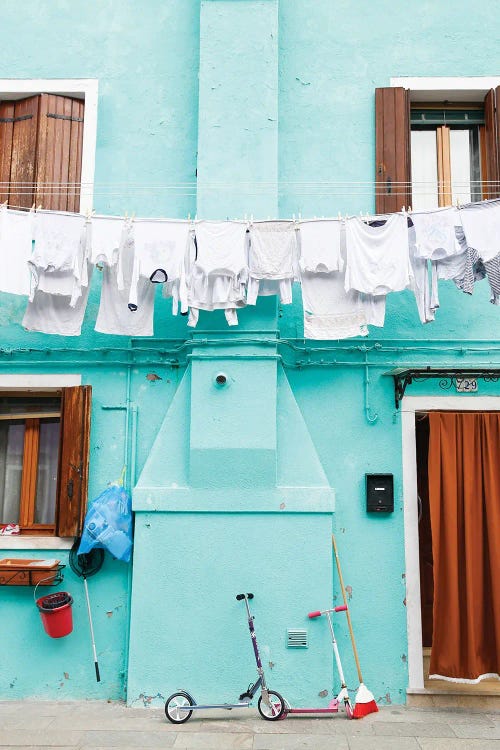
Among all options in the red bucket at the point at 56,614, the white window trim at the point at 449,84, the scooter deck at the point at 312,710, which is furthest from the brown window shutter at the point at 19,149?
the scooter deck at the point at 312,710

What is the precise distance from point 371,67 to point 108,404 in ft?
14.5

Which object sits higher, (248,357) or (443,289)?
(443,289)

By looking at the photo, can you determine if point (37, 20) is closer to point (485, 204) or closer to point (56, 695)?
point (485, 204)

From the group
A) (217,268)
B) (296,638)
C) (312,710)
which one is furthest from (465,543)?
(217,268)

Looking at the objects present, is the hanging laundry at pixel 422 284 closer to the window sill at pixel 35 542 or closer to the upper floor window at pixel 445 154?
the upper floor window at pixel 445 154

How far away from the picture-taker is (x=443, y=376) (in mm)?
6445

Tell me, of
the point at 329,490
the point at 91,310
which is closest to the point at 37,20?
the point at 91,310

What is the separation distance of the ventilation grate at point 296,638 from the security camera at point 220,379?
228cm

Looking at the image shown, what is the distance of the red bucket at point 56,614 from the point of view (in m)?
6.09

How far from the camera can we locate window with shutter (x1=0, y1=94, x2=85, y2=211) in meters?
7.05

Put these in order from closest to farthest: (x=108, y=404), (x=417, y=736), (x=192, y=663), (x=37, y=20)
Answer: (x=417, y=736) → (x=192, y=663) → (x=108, y=404) → (x=37, y=20)

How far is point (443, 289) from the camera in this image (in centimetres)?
680

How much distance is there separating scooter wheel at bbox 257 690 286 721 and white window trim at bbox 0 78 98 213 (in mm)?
4936

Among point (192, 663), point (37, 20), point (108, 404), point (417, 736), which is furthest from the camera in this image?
point (37, 20)
